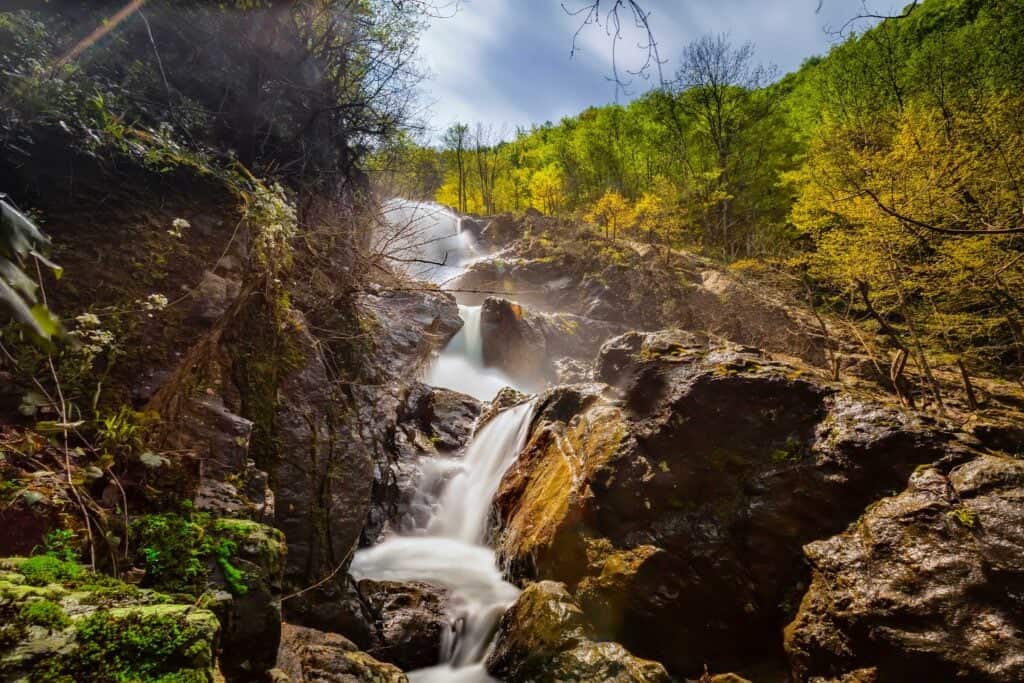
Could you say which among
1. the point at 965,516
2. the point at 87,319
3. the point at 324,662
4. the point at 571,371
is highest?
the point at 571,371

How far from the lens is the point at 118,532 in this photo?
2.33 m

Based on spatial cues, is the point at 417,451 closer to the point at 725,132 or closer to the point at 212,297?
the point at 212,297

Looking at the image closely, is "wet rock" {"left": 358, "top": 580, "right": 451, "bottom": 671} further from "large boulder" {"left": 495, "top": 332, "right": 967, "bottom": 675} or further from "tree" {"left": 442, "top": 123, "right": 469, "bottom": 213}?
"tree" {"left": 442, "top": 123, "right": 469, "bottom": 213}

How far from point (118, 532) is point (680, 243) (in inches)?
869

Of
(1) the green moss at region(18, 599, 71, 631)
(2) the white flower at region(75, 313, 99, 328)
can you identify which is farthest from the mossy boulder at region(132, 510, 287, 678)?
(2) the white flower at region(75, 313, 99, 328)

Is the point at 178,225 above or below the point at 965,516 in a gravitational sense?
above

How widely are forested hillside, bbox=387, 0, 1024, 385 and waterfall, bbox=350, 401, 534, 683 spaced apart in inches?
204

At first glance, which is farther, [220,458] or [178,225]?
[178,225]

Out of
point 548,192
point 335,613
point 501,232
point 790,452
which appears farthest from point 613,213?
point 335,613

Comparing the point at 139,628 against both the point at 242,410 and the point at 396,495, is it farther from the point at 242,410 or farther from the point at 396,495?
the point at 396,495

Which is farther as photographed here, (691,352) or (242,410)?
(691,352)

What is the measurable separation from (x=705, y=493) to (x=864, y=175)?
11.0 meters

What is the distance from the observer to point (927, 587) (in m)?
3.40

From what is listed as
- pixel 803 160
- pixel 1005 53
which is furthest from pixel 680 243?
pixel 1005 53
